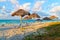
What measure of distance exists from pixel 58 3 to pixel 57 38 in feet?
10.2

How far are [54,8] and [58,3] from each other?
1.15 ft

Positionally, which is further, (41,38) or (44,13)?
(44,13)

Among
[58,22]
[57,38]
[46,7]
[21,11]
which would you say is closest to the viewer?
[57,38]

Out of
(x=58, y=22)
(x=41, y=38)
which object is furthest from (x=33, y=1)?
(x=41, y=38)

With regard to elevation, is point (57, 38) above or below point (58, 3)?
below

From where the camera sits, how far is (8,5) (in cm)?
862

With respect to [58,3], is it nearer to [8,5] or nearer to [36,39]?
[8,5]

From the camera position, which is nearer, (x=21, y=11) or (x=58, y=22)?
(x=21, y=11)

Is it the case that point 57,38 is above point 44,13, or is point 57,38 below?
below

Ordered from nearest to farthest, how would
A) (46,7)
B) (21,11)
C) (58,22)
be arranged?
(21,11), (46,7), (58,22)

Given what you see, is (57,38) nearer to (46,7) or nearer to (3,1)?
(46,7)

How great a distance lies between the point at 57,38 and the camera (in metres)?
6.00

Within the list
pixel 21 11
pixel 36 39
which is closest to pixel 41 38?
pixel 36 39

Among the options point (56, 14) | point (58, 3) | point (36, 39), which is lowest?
point (36, 39)
